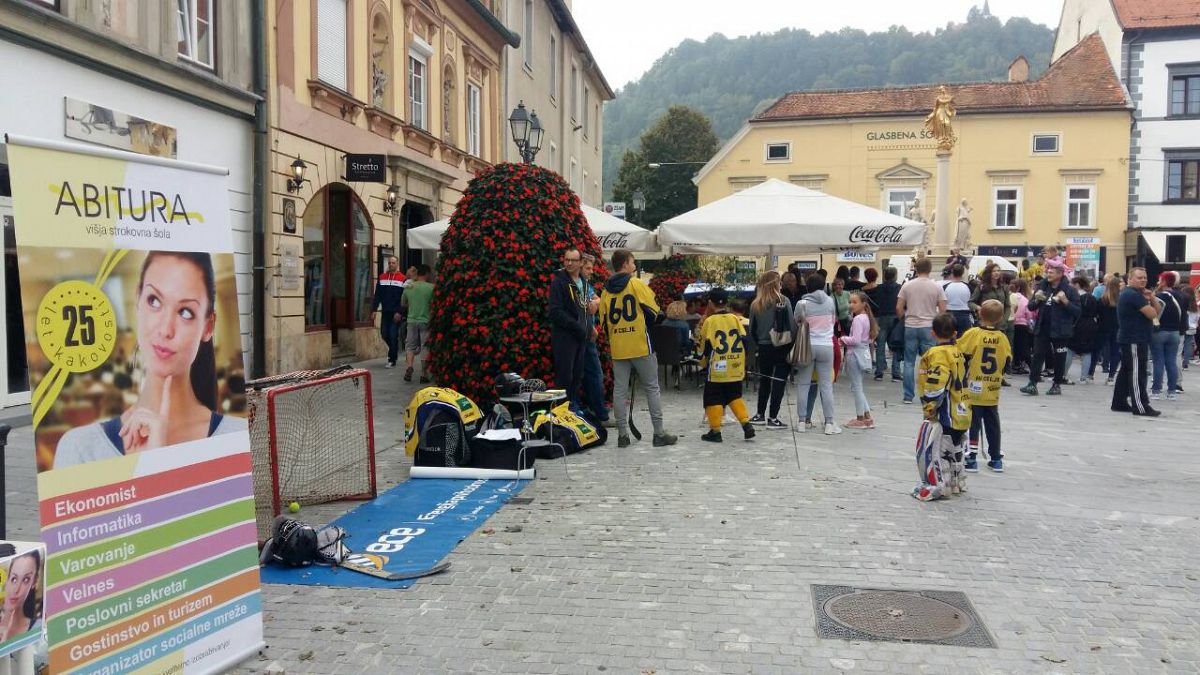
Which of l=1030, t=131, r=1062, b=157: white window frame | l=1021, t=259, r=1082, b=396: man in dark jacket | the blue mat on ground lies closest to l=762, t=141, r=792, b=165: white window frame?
l=1030, t=131, r=1062, b=157: white window frame

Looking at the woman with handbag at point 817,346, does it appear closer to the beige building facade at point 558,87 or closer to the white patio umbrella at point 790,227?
the white patio umbrella at point 790,227

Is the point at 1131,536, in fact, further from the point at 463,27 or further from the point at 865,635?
the point at 463,27

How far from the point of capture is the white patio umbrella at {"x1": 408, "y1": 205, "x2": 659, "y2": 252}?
12.8 metres

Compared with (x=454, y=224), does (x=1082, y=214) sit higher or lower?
higher

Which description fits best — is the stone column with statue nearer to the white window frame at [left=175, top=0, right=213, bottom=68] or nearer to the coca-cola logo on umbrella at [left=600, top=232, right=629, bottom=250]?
the coca-cola logo on umbrella at [left=600, top=232, right=629, bottom=250]

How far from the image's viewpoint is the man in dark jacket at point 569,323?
8.64 m

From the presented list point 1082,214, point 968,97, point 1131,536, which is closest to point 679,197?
point 968,97

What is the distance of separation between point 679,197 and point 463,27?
39865 mm

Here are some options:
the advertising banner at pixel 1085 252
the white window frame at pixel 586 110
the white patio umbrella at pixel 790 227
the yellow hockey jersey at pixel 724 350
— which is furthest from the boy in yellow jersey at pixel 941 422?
the advertising banner at pixel 1085 252

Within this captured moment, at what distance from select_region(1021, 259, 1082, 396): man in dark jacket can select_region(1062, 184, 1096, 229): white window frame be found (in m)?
30.4

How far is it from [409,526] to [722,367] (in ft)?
11.9

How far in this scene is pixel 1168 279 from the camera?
12453 millimetres

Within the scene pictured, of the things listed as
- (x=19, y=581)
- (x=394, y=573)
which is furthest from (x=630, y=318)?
(x=19, y=581)

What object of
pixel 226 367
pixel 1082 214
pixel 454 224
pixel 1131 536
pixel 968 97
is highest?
pixel 968 97
